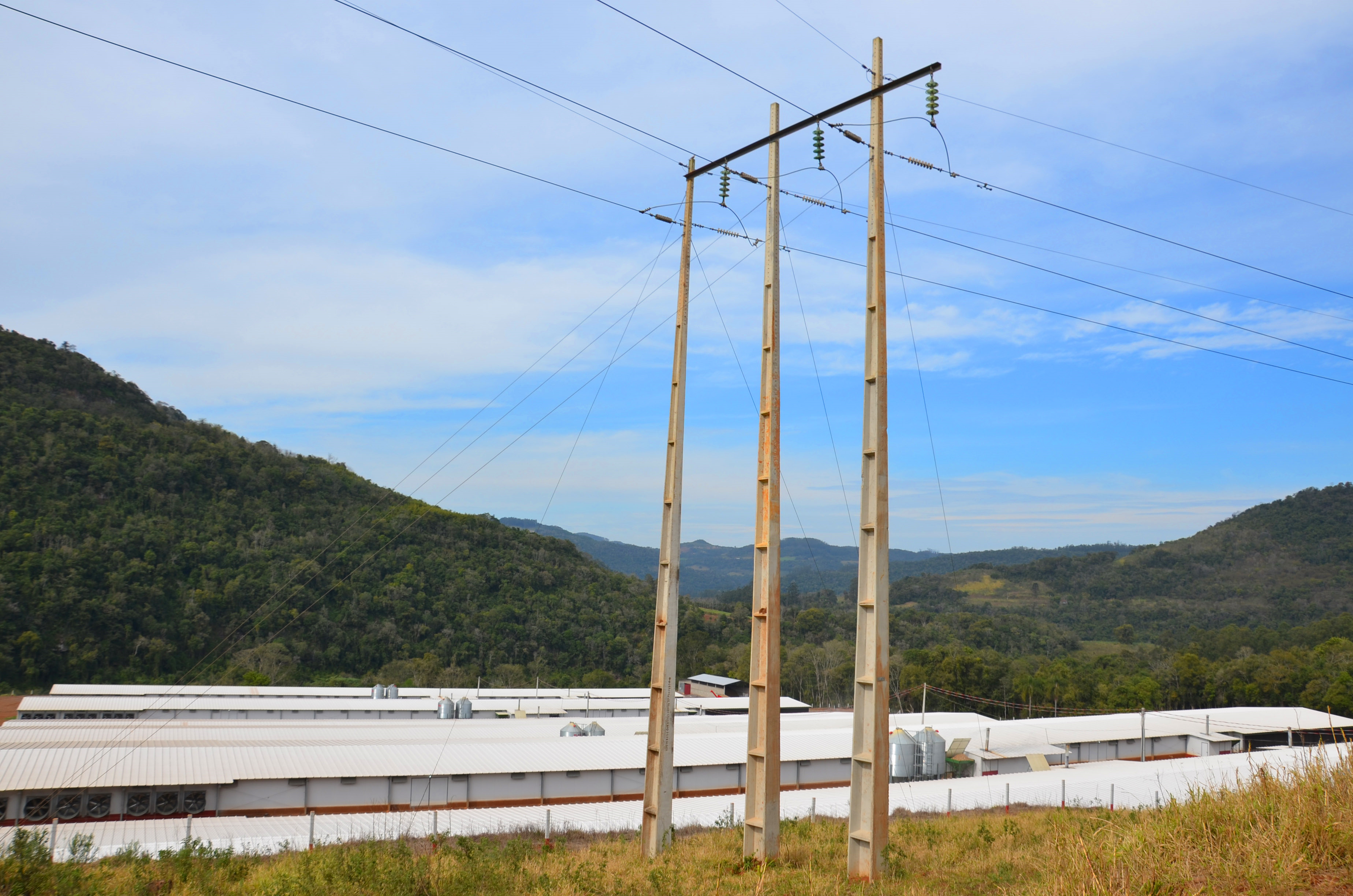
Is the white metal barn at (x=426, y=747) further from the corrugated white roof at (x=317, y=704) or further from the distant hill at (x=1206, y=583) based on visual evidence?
the distant hill at (x=1206, y=583)

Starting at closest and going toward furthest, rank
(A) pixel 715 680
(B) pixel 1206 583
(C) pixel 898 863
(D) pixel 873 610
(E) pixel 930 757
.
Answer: (D) pixel 873 610 < (C) pixel 898 863 < (E) pixel 930 757 < (A) pixel 715 680 < (B) pixel 1206 583

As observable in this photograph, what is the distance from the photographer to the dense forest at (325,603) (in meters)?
61.0

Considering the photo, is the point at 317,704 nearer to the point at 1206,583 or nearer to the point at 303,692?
the point at 303,692

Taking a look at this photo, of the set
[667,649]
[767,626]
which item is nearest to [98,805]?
[667,649]

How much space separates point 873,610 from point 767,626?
1656 mm

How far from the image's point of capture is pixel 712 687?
64375 mm

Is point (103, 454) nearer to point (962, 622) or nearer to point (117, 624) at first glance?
point (117, 624)

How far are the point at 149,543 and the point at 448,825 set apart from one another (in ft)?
192

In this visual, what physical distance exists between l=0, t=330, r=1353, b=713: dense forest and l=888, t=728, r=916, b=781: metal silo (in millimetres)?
31935

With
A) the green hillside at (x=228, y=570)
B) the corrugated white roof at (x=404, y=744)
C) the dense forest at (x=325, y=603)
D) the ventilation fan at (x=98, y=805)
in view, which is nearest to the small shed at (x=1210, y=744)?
the corrugated white roof at (x=404, y=744)

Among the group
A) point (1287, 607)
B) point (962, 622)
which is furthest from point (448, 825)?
point (1287, 607)

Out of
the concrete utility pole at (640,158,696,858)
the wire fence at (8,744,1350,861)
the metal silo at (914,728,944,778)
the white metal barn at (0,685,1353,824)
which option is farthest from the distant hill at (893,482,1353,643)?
the concrete utility pole at (640,158,696,858)

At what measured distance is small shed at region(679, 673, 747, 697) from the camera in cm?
6278

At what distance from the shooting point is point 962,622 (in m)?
108
